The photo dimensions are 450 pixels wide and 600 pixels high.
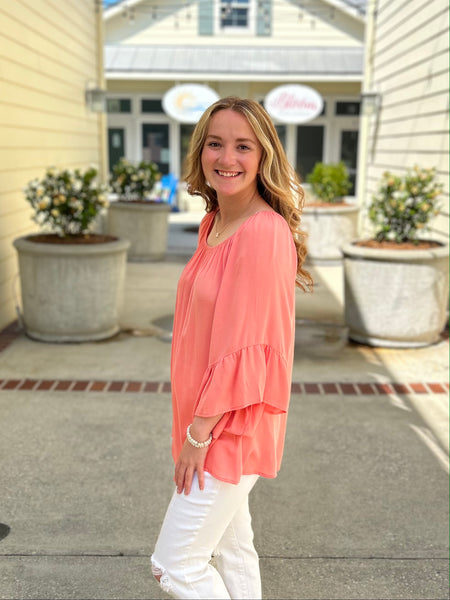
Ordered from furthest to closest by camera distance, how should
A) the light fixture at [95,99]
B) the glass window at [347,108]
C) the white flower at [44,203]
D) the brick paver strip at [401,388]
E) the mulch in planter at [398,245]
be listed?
the glass window at [347,108]
the light fixture at [95,99]
the mulch in planter at [398,245]
the white flower at [44,203]
the brick paver strip at [401,388]

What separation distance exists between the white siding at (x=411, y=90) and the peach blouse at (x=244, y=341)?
577 cm

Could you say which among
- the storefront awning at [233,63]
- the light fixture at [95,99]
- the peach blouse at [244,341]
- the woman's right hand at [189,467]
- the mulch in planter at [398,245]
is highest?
the storefront awning at [233,63]

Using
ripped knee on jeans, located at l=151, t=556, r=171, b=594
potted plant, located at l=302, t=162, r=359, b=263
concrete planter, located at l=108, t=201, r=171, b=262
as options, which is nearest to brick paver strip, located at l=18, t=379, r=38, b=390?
ripped knee on jeans, located at l=151, t=556, r=171, b=594

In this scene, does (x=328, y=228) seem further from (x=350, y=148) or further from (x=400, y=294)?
(x=350, y=148)

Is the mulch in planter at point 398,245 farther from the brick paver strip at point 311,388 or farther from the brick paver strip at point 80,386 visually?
the brick paver strip at point 80,386

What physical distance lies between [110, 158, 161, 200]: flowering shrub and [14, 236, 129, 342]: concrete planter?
4.73m

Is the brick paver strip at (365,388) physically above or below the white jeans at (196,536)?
below

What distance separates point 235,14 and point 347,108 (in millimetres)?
3982

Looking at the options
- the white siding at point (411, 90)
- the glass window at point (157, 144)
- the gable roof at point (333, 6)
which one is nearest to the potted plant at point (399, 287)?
the white siding at point (411, 90)

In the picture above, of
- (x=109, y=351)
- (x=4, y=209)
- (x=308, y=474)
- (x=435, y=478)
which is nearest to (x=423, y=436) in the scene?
(x=435, y=478)

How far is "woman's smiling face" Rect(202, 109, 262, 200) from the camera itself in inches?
75.4

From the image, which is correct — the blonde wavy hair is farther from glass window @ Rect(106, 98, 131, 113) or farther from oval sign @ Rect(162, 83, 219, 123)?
glass window @ Rect(106, 98, 131, 113)

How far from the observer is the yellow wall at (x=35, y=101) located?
21.8 ft

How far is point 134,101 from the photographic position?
728 inches
